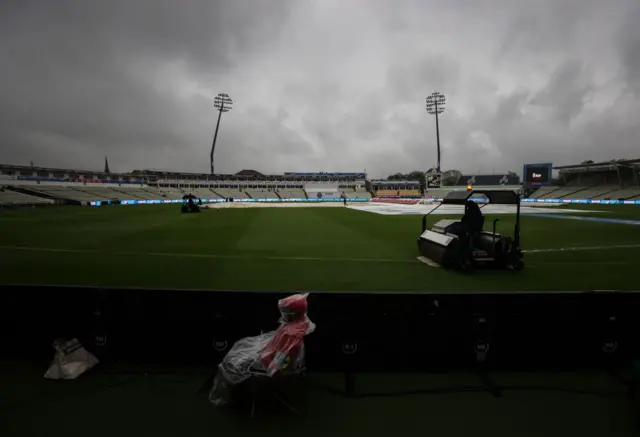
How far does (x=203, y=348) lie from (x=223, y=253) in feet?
26.0

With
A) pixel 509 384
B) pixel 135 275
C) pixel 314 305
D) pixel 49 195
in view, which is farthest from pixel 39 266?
pixel 49 195

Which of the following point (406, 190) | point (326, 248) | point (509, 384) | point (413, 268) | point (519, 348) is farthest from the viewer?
point (406, 190)

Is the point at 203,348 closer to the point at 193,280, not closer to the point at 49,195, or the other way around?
the point at 193,280

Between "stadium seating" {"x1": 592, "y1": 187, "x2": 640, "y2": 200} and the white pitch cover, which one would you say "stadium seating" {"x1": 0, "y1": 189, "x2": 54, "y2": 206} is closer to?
the white pitch cover

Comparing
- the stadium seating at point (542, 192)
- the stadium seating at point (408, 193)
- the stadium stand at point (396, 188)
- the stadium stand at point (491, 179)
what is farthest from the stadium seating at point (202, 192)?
the stadium seating at point (542, 192)

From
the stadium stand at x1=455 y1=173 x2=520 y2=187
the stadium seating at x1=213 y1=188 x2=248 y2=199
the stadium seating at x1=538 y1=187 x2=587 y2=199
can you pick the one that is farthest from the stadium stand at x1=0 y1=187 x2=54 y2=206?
the stadium seating at x1=538 y1=187 x2=587 y2=199

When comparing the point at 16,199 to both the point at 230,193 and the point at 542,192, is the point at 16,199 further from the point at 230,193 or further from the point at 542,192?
the point at 542,192

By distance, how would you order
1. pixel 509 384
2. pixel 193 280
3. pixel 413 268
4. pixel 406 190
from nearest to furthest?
pixel 509 384 → pixel 193 280 → pixel 413 268 → pixel 406 190

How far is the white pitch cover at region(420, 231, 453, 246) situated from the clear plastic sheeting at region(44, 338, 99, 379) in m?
7.99

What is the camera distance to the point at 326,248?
12742 mm

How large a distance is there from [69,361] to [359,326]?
3161mm

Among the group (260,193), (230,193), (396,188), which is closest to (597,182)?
(396,188)

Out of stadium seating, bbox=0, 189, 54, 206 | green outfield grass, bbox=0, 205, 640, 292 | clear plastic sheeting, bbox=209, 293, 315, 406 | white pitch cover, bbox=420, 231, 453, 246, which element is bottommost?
green outfield grass, bbox=0, 205, 640, 292

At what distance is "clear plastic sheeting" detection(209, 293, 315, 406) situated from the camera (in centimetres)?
301
